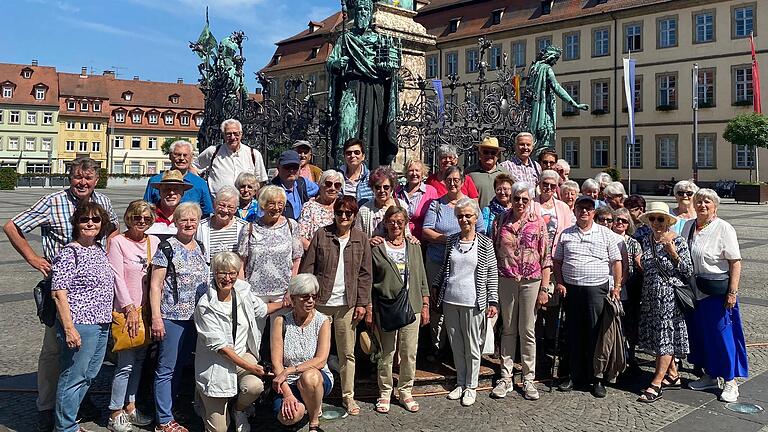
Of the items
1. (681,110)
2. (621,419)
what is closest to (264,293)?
(621,419)

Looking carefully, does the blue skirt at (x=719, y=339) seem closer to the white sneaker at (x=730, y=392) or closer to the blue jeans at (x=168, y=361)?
the white sneaker at (x=730, y=392)

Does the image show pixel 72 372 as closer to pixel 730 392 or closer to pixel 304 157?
pixel 304 157

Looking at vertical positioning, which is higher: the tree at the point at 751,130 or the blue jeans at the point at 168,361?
the tree at the point at 751,130

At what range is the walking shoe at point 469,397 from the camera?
465cm

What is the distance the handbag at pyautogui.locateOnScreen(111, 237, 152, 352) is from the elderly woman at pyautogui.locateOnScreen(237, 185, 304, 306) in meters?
0.65

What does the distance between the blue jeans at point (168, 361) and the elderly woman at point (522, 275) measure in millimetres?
2387

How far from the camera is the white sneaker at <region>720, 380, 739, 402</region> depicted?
187 inches

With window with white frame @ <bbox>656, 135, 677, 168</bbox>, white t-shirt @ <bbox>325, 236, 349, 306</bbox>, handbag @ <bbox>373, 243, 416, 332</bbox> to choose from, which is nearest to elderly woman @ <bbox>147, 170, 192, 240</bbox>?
white t-shirt @ <bbox>325, 236, 349, 306</bbox>

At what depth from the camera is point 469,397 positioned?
4691mm

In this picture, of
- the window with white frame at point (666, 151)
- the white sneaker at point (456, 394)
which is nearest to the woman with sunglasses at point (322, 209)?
the white sneaker at point (456, 394)

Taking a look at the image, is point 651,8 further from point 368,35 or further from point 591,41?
point 368,35

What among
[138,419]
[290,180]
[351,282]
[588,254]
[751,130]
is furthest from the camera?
[751,130]

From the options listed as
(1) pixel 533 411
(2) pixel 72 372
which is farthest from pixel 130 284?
(1) pixel 533 411

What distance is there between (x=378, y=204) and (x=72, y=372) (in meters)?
2.36
